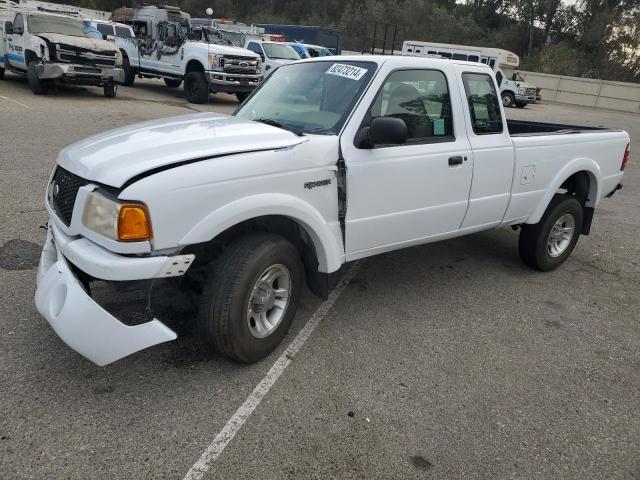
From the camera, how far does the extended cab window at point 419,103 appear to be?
3.64m

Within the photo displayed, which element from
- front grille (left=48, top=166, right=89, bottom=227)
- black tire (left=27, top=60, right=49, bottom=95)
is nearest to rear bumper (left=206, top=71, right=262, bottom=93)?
black tire (left=27, top=60, right=49, bottom=95)

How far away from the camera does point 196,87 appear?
16109mm

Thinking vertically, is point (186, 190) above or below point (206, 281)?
above

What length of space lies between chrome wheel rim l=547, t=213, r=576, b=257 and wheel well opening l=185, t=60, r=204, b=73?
43.7 ft

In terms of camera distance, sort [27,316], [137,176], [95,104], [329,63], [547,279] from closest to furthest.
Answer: [137,176], [27,316], [329,63], [547,279], [95,104]

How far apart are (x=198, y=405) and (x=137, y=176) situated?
127 centimetres

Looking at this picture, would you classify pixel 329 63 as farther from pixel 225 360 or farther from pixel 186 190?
pixel 225 360

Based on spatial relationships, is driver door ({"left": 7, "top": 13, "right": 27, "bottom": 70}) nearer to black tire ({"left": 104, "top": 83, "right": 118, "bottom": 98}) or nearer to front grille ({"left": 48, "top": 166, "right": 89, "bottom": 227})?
black tire ({"left": 104, "top": 83, "right": 118, "bottom": 98})

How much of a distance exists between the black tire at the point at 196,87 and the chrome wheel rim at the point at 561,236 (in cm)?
1274

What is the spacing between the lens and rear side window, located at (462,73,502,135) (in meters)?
4.15

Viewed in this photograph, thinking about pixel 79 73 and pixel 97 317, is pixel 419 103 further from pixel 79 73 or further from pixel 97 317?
pixel 79 73

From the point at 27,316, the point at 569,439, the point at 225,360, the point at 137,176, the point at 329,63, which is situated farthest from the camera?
the point at 329,63

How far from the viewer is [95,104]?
45.1 ft

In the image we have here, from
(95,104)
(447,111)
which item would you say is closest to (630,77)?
(95,104)
